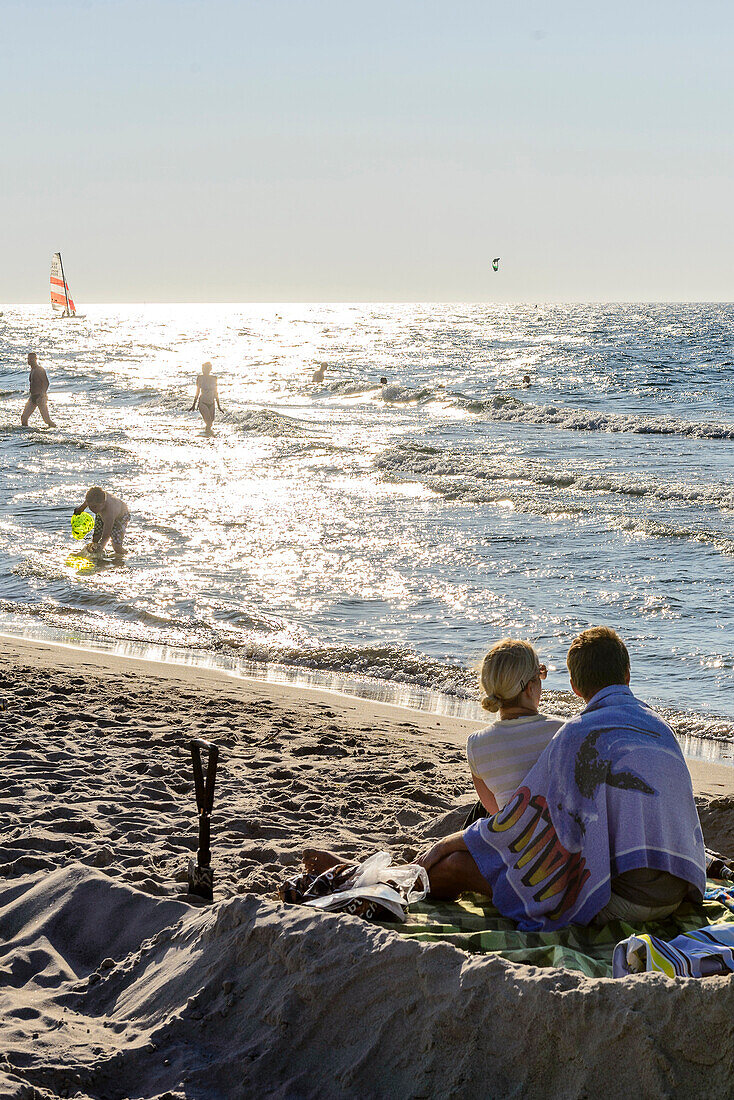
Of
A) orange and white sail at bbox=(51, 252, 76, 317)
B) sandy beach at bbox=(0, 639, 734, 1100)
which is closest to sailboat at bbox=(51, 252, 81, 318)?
orange and white sail at bbox=(51, 252, 76, 317)

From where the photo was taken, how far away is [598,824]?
316 centimetres

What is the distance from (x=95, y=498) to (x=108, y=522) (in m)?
0.48

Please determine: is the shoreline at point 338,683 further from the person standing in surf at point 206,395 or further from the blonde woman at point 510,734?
the person standing in surf at point 206,395

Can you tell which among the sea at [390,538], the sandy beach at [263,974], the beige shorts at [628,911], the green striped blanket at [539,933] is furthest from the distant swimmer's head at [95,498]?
the beige shorts at [628,911]

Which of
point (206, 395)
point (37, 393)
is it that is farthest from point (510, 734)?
point (37, 393)

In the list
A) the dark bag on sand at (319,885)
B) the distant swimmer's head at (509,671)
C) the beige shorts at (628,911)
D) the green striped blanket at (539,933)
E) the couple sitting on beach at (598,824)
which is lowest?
the dark bag on sand at (319,885)

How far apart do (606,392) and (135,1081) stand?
37161mm

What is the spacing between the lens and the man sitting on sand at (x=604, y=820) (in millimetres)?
3148

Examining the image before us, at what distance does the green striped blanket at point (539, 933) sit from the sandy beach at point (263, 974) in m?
0.30

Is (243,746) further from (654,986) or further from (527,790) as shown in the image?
(654,986)

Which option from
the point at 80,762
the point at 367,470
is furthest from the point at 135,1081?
the point at 367,470

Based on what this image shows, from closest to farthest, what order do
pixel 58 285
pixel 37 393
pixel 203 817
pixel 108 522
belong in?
pixel 203 817
pixel 108 522
pixel 37 393
pixel 58 285

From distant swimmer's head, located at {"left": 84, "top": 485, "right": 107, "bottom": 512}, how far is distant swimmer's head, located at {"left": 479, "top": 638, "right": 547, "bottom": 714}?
26.1ft

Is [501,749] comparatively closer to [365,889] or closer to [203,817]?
[365,889]
